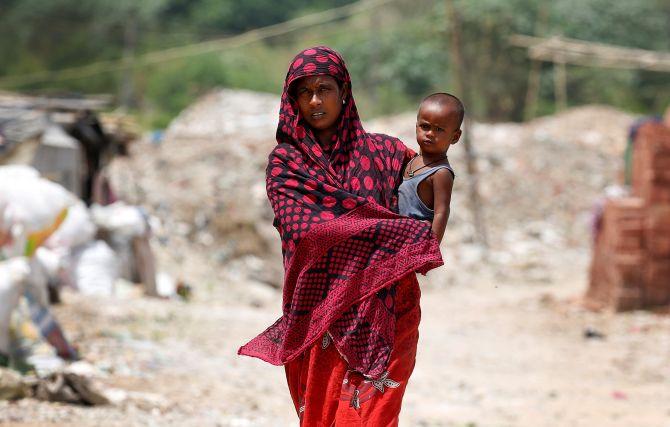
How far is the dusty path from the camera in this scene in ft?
17.2

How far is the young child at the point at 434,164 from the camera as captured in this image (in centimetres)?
279

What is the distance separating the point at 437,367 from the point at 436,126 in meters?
4.97

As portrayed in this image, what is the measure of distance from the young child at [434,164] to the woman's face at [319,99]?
0.25 metres

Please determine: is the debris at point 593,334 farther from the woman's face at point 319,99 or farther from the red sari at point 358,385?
the woman's face at point 319,99

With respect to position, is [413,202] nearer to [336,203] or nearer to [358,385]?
[336,203]

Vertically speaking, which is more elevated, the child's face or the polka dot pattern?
the child's face

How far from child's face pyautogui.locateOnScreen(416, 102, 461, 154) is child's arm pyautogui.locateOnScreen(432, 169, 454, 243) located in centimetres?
8

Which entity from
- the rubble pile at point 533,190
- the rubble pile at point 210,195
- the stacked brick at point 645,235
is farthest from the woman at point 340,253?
the rubble pile at point 533,190

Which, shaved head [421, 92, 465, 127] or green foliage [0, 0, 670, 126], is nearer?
shaved head [421, 92, 465, 127]

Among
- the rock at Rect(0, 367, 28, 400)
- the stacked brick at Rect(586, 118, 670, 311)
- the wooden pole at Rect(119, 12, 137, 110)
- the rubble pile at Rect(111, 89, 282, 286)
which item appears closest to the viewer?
the rock at Rect(0, 367, 28, 400)

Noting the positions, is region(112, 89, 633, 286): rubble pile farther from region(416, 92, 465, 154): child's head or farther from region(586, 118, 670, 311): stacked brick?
region(416, 92, 465, 154): child's head

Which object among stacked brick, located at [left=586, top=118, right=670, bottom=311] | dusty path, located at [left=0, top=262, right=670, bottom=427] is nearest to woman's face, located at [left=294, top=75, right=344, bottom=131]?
dusty path, located at [left=0, top=262, right=670, bottom=427]

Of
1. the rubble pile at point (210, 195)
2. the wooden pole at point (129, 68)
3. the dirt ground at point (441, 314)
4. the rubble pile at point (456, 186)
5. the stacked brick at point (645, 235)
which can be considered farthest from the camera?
the wooden pole at point (129, 68)

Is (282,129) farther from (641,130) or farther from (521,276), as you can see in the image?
(521,276)
